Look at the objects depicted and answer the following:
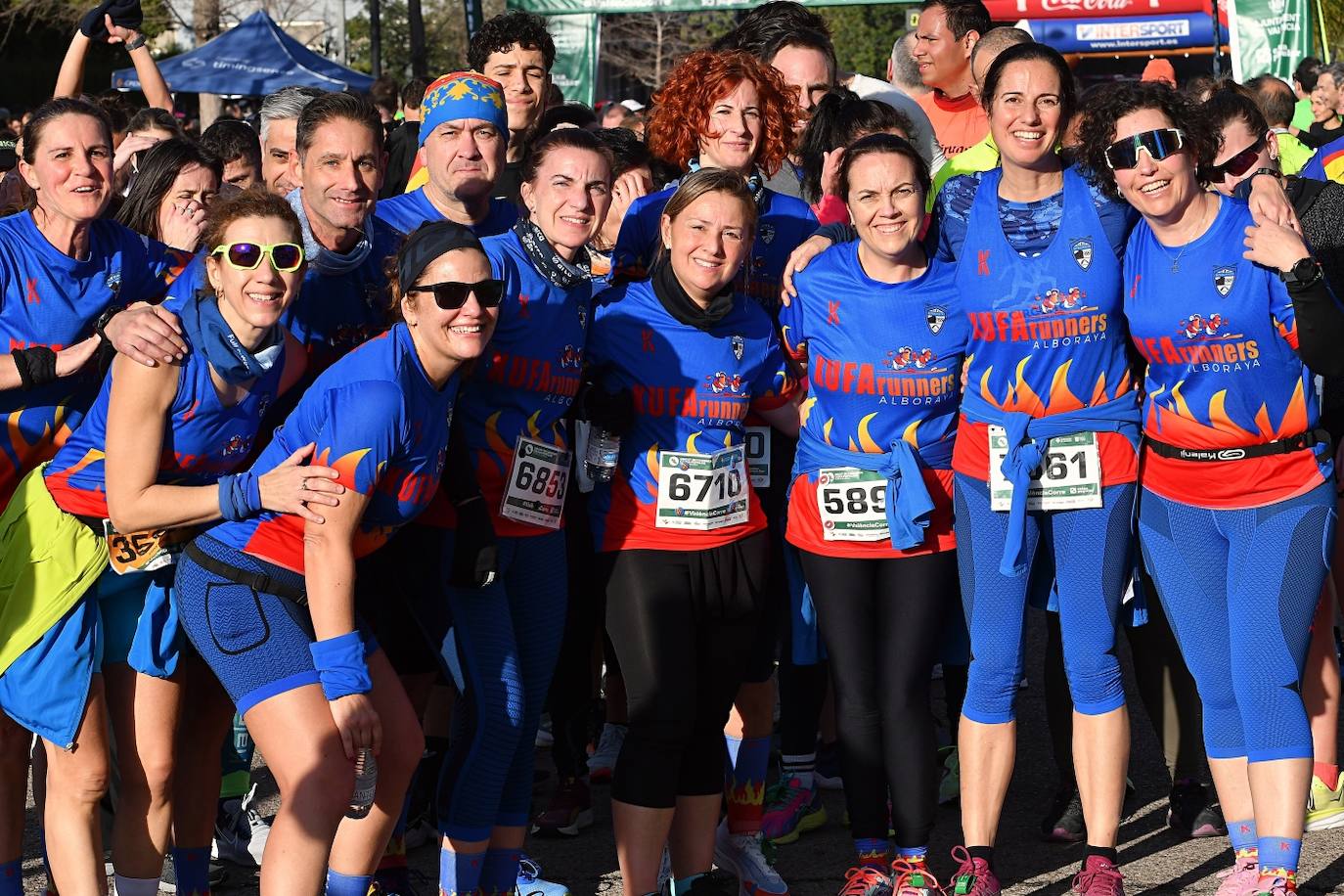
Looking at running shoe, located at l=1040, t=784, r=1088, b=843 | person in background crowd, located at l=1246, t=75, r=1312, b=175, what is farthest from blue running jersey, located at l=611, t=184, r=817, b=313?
person in background crowd, located at l=1246, t=75, r=1312, b=175

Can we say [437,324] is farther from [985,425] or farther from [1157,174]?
[1157,174]

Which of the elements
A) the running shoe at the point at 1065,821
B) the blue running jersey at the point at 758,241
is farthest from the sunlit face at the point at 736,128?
the running shoe at the point at 1065,821

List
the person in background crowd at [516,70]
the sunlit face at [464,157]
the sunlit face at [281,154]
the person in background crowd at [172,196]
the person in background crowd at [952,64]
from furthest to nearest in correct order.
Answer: the person in background crowd at [952,64]
the person in background crowd at [516,70]
the sunlit face at [281,154]
the person in background crowd at [172,196]
the sunlit face at [464,157]

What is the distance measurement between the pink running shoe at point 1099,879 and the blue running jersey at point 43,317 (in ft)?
9.67

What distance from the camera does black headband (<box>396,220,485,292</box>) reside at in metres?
3.76

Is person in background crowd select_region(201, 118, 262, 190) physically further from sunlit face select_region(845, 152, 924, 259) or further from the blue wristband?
the blue wristband

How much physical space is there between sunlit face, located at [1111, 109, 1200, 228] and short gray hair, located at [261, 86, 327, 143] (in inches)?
102

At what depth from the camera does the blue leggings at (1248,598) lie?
4.18 metres

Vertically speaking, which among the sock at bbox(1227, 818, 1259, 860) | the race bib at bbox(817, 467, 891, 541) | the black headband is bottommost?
the sock at bbox(1227, 818, 1259, 860)

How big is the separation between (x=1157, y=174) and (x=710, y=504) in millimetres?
1422

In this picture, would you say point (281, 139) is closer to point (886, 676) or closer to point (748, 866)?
point (886, 676)

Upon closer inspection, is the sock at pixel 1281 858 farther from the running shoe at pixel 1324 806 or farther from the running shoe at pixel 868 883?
the running shoe at pixel 868 883

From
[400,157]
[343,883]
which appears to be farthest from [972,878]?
[400,157]

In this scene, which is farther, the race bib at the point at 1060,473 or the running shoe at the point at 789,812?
the running shoe at the point at 789,812
